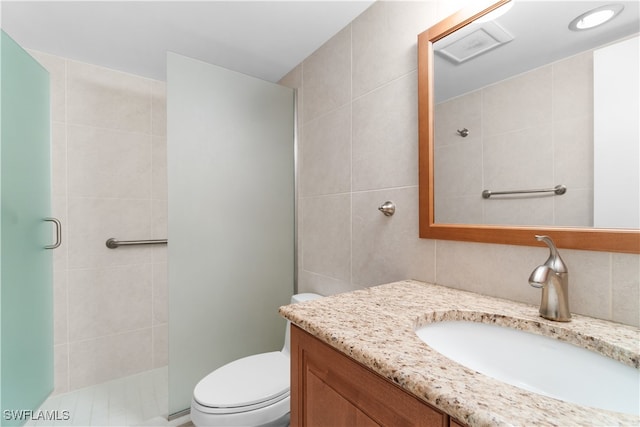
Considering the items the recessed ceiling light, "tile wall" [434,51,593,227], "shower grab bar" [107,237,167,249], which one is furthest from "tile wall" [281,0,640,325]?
"shower grab bar" [107,237,167,249]

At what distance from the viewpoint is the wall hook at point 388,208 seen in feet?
4.20

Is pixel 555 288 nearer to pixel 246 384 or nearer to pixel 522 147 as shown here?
pixel 522 147

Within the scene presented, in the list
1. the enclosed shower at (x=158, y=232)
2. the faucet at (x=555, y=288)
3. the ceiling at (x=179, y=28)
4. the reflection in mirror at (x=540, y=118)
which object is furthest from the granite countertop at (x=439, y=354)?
the ceiling at (x=179, y=28)

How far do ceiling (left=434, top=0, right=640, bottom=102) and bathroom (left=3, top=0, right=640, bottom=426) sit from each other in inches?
5.9

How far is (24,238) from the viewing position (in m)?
1.41

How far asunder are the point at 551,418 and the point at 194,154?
1649 millimetres

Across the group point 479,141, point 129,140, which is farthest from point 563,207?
point 129,140

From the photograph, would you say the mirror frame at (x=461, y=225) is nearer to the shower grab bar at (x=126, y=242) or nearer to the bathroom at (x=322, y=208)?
the bathroom at (x=322, y=208)

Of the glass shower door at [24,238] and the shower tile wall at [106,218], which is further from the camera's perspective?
the shower tile wall at [106,218]

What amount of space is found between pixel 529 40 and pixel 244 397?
1613mm

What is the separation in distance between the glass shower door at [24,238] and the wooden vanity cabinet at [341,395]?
140cm

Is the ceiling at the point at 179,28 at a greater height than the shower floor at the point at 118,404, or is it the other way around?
the ceiling at the point at 179,28

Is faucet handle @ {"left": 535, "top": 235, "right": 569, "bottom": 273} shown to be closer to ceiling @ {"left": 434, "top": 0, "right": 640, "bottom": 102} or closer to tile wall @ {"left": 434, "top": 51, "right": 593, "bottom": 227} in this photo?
tile wall @ {"left": 434, "top": 51, "right": 593, "bottom": 227}

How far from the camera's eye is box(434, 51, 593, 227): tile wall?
0.77 m
